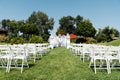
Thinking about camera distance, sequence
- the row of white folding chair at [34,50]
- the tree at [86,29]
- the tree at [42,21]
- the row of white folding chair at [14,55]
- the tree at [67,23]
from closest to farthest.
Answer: the row of white folding chair at [14,55], the row of white folding chair at [34,50], the tree at [86,29], the tree at [42,21], the tree at [67,23]

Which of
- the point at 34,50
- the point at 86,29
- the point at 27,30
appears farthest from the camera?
the point at 86,29

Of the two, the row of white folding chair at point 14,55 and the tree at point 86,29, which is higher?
the tree at point 86,29

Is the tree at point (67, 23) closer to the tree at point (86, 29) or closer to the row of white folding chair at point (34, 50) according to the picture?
the tree at point (86, 29)

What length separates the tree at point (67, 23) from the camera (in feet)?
307

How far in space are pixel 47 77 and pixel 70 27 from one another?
285 feet

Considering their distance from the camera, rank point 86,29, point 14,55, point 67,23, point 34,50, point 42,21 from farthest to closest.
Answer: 1. point 67,23
2. point 42,21
3. point 86,29
4. point 34,50
5. point 14,55

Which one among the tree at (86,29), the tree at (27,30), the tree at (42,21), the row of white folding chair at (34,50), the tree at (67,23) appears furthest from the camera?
the tree at (67,23)

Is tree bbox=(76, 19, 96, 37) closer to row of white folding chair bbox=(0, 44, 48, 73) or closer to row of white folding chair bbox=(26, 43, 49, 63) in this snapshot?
row of white folding chair bbox=(26, 43, 49, 63)

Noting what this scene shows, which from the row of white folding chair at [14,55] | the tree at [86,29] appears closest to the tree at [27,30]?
the tree at [86,29]

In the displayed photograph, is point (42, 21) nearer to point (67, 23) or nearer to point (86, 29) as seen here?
point (67, 23)

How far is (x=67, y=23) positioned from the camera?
93.4 m

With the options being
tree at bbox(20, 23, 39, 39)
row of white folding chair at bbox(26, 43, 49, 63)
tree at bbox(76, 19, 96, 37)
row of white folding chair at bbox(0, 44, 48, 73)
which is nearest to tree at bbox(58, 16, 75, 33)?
tree at bbox(76, 19, 96, 37)

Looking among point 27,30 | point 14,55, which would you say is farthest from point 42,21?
point 14,55

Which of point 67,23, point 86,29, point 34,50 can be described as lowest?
point 34,50
